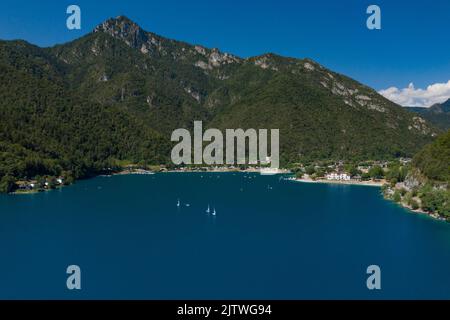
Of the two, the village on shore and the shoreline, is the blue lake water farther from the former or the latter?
the shoreline

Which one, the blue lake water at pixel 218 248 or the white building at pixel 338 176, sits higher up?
the white building at pixel 338 176

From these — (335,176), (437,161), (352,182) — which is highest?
(437,161)

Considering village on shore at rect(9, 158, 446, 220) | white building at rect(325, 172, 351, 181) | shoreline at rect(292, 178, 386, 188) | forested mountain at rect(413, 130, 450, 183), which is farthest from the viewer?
white building at rect(325, 172, 351, 181)

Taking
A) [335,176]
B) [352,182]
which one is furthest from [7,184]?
[335,176]

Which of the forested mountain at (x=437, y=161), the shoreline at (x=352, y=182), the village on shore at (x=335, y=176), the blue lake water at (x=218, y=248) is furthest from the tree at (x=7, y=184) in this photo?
the forested mountain at (x=437, y=161)

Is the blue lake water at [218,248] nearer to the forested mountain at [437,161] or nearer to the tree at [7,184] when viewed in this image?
the tree at [7,184]

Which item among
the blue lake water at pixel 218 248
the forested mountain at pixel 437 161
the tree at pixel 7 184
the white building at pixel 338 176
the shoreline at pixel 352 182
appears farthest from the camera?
the white building at pixel 338 176

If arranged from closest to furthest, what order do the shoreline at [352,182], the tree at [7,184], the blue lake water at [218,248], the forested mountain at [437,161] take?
the blue lake water at [218,248] → the forested mountain at [437,161] → the tree at [7,184] → the shoreline at [352,182]

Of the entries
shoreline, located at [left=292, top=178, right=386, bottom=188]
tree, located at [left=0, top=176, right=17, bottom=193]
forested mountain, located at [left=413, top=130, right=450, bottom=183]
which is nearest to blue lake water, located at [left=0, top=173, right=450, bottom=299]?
tree, located at [left=0, top=176, right=17, bottom=193]

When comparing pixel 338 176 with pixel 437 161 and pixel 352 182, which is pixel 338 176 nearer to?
pixel 352 182
